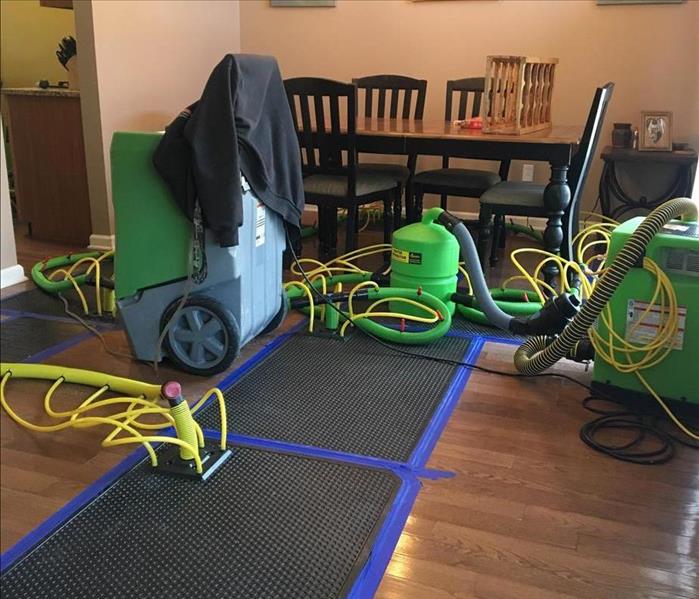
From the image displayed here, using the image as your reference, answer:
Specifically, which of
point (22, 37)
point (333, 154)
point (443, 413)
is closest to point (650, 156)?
point (333, 154)

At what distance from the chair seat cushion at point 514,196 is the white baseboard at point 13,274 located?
6.28 feet

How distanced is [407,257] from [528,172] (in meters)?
1.99

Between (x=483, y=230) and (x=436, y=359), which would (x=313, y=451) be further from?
(x=483, y=230)

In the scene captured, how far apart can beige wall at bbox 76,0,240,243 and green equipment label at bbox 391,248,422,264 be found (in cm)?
175

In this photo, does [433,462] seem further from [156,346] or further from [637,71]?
[637,71]

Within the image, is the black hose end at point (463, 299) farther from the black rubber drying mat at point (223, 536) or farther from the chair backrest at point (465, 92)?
the chair backrest at point (465, 92)

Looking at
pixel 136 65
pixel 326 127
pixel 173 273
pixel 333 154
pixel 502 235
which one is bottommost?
pixel 502 235

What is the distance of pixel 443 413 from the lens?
2031 mm

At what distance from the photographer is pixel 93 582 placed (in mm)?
1350

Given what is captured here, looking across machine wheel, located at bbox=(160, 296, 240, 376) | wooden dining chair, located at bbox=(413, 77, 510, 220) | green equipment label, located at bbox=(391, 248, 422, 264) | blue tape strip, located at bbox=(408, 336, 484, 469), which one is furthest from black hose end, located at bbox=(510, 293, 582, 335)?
wooden dining chair, located at bbox=(413, 77, 510, 220)

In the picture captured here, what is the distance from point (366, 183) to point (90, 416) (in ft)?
5.73

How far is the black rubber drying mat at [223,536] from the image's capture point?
53.0 inches

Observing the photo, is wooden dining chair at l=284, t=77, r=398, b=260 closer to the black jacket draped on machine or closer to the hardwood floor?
the black jacket draped on machine

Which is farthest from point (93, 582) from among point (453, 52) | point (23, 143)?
point (453, 52)
